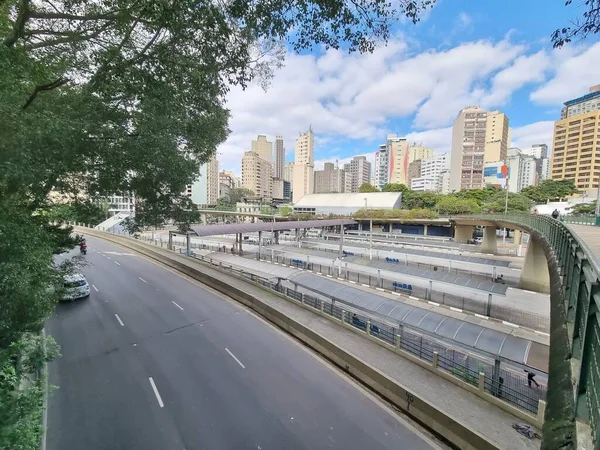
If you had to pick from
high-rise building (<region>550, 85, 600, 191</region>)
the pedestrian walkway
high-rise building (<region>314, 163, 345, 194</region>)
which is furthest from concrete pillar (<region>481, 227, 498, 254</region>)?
high-rise building (<region>314, 163, 345, 194</region>)

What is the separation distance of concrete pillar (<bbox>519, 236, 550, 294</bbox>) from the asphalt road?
2368cm

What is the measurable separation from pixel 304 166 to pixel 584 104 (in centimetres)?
11294

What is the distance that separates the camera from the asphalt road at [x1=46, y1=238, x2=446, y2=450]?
283 inches

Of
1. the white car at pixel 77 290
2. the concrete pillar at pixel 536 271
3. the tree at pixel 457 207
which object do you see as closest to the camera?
the white car at pixel 77 290

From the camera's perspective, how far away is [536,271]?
2478 centimetres

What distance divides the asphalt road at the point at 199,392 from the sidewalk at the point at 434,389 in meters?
1.03

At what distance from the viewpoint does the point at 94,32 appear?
288 inches

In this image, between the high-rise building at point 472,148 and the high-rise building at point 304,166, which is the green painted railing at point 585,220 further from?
the high-rise building at point 304,166

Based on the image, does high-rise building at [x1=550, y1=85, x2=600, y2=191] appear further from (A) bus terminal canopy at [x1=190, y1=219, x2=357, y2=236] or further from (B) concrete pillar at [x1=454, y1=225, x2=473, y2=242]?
(A) bus terminal canopy at [x1=190, y1=219, x2=357, y2=236]

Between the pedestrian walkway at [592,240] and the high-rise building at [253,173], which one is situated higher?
the high-rise building at [253,173]

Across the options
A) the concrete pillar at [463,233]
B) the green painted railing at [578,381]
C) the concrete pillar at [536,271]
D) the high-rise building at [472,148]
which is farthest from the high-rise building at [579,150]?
the green painted railing at [578,381]

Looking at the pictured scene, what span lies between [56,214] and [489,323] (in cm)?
2302

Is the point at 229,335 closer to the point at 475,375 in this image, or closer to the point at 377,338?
the point at 377,338

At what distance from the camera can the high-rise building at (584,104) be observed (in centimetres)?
10578
